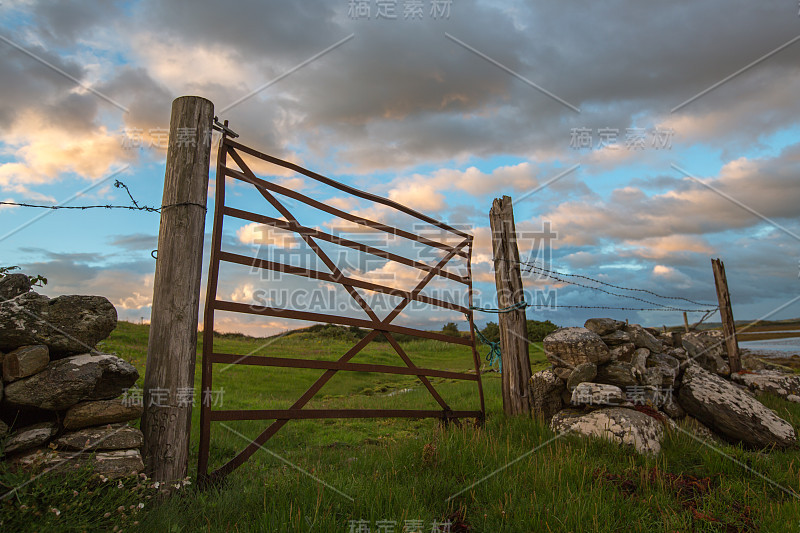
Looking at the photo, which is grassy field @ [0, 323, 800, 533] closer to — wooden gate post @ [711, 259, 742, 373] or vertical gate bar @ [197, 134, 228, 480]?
vertical gate bar @ [197, 134, 228, 480]

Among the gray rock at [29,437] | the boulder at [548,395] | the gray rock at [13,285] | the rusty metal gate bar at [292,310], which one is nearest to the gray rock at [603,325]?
the boulder at [548,395]

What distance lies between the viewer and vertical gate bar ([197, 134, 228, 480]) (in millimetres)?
3932

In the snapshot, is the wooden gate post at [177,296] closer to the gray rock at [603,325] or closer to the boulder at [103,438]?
the boulder at [103,438]

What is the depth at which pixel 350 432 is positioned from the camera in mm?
7062

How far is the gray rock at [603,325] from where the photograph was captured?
297 inches

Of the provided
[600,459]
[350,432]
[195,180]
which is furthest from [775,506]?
[195,180]

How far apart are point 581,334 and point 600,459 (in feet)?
8.47

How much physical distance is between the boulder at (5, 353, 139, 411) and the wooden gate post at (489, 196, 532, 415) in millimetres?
5290

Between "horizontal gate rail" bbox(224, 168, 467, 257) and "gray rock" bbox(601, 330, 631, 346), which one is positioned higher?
"horizontal gate rail" bbox(224, 168, 467, 257)

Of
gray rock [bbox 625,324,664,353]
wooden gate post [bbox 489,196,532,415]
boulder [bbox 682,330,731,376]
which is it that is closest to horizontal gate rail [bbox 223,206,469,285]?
wooden gate post [bbox 489,196,532,415]

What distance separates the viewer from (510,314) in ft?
23.9

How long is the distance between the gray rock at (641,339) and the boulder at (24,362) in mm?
7993

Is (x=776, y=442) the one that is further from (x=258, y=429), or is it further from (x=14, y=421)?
(x=14, y=421)

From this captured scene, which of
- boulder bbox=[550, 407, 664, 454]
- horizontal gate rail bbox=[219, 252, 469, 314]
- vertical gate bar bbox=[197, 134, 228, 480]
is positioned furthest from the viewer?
boulder bbox=[550, 407, 664, 454]
